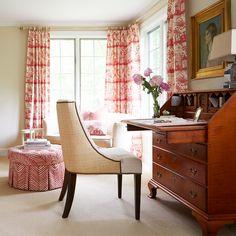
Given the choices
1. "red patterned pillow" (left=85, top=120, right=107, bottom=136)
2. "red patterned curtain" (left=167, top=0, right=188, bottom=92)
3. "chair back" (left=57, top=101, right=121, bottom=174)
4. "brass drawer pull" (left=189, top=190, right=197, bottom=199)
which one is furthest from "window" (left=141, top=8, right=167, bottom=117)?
"brass drawer pull" (left=189, top=190, right=197, bottom=199)

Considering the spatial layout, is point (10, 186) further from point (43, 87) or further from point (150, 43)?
point (150, 43)

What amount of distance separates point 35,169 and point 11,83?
2.94 m

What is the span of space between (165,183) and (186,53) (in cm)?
163

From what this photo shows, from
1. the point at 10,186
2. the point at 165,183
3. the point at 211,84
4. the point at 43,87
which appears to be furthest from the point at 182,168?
the point at 43,87

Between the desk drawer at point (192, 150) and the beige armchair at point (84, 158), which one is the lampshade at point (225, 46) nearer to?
the desk drawer at point (192, 150)

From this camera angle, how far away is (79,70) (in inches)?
262

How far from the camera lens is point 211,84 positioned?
12.2 feet

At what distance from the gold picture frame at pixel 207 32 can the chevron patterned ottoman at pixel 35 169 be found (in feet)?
6.15

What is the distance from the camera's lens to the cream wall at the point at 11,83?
21.1ft

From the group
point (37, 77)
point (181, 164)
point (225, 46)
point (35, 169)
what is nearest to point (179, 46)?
point (225, 46)

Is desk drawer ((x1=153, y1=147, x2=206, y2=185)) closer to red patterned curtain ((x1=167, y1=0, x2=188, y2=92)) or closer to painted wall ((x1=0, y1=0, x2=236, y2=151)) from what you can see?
red patterned curtain ((x1=167, y1=0, x2=188, y2=92))

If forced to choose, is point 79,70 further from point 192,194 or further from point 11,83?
point 192,194

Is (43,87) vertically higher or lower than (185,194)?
higher

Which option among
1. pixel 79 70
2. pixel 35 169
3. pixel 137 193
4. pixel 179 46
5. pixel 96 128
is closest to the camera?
pixel 137 193
